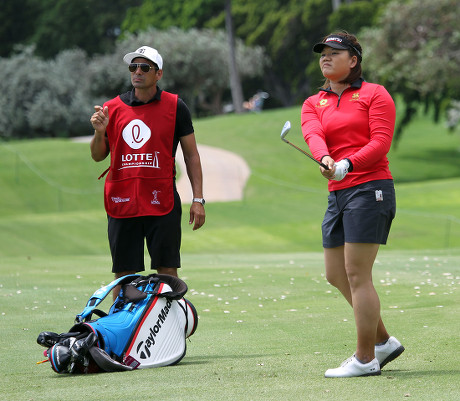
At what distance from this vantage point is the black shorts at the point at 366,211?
536cm

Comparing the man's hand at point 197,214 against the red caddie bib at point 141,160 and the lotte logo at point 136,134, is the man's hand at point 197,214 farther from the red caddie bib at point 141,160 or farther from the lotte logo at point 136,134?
the lotte logo at point 136,134

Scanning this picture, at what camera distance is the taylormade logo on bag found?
5750 mm

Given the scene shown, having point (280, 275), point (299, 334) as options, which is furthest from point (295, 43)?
point (299, 334)

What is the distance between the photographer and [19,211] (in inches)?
1231

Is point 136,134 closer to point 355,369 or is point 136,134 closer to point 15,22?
point 355,369

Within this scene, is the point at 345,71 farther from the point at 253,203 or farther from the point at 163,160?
the point at 253,203

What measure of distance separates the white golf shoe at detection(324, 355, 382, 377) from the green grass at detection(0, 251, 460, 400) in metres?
0.09

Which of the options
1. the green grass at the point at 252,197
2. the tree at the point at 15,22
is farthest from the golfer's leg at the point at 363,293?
the tree at the point at 15,22

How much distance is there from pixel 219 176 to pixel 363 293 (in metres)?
30.3

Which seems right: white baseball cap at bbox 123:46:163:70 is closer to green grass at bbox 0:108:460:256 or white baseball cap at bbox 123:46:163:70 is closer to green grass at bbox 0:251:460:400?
green grass at bbox 0:251:460:400

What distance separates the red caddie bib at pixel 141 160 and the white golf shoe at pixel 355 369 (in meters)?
1.82

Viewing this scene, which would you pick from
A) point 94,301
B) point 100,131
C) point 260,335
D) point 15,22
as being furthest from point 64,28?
point 94,301

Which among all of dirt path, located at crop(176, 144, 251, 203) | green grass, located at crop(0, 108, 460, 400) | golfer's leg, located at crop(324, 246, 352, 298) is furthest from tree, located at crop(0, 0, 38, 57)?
golfer's leg, located at crop(324, 246, 352, 298)

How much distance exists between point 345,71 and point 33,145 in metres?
36.8
